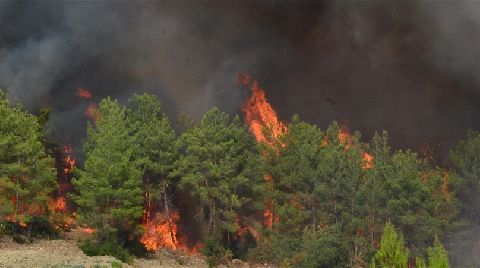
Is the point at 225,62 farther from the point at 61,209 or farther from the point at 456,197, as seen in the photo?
the point at 456,197

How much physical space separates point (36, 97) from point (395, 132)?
40896 mm

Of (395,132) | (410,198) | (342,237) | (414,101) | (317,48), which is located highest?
(317,48)

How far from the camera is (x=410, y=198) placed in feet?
126

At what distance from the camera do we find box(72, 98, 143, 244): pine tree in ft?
119

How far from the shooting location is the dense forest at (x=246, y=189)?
37.2 m

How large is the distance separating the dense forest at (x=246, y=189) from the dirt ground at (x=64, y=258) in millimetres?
945

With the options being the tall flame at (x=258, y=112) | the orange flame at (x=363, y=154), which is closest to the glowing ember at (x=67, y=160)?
the tall flame at (x=258, y=112)

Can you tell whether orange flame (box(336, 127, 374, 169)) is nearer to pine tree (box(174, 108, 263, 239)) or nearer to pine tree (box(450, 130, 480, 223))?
pine tree (box(450, 130, 480, 223))

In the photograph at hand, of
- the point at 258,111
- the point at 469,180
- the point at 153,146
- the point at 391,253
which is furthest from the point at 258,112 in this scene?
the point at 391,253

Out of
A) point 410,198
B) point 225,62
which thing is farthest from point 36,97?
point 410,198

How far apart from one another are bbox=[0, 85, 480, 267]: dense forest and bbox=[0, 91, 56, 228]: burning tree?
9 centimetres

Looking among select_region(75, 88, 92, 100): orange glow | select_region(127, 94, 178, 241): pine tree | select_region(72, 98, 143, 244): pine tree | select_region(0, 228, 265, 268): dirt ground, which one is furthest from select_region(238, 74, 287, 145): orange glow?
select_region(72, 98, 143, 244): pine tree

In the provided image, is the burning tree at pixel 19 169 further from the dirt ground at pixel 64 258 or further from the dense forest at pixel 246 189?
the dirt ground at pixel 64 258

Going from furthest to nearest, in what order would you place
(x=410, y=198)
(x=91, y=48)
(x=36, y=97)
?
(x=91, y=48) < (x=36, y=97) < (x=410, y=198)
